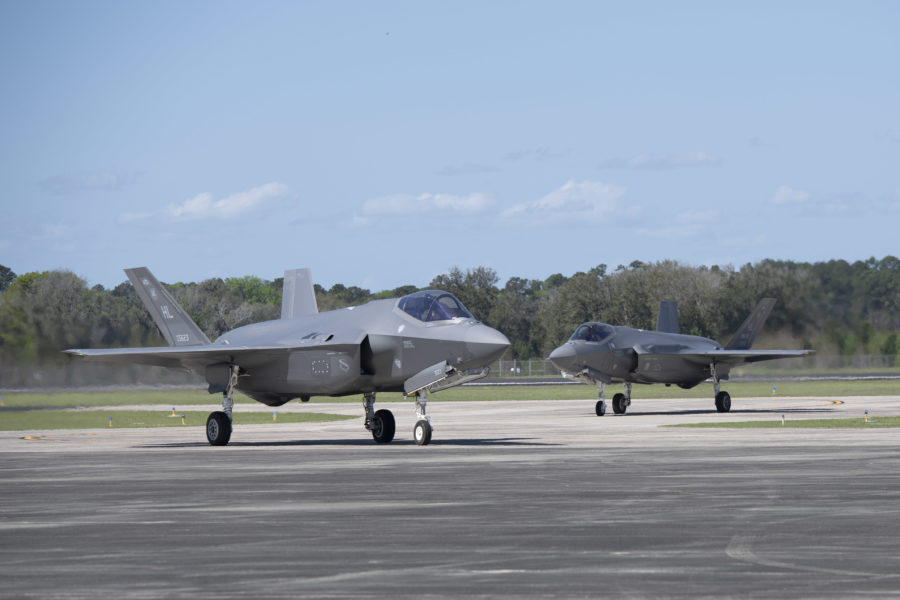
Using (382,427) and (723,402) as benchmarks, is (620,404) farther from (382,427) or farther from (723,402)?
(382,427)

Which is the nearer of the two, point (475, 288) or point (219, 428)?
point (219, 428)

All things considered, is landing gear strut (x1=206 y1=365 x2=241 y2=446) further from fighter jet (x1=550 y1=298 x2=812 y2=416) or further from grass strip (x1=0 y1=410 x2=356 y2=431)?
fighter jet (x1=550 y1=298 x2=812 y2=416)

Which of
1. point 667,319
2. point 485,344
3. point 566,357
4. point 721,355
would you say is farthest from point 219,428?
point 667,319

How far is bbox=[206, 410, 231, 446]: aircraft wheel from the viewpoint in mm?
27938

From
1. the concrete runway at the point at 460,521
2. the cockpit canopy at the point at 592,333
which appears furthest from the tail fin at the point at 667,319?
the concrete runway at the point at 460,521

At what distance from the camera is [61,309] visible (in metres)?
42.8

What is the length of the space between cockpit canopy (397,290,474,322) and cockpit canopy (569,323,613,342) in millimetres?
18927

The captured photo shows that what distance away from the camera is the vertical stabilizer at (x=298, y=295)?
108 feet

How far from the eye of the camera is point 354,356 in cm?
2720

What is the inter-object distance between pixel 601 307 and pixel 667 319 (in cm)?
5996

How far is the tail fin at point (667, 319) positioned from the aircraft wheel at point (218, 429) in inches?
1033

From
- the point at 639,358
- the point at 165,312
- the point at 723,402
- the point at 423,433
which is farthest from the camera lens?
the point at 639,358

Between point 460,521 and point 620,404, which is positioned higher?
point 620,404

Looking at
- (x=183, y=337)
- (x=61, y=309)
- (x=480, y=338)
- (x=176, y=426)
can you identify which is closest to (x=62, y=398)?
(x=61, y=309)
